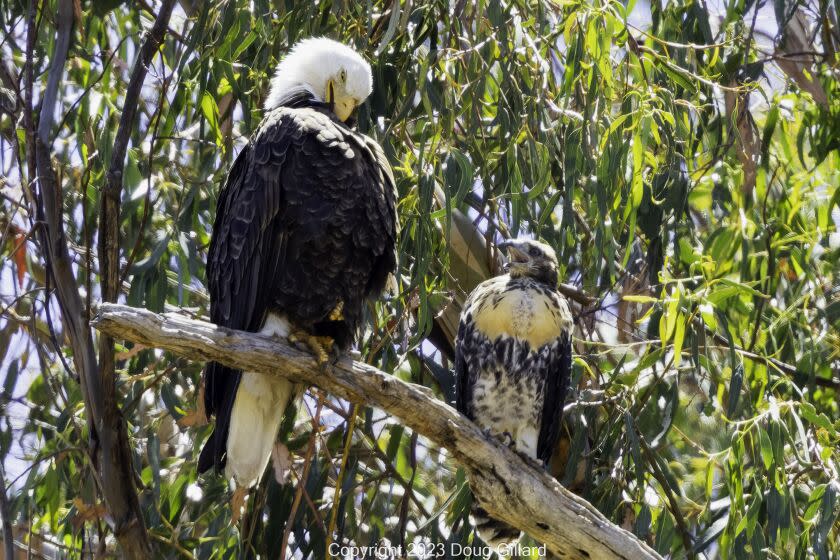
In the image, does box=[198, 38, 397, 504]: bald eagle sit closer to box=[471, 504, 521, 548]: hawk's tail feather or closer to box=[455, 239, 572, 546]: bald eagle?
box=[455, 239, 572, 546]: bald eagle

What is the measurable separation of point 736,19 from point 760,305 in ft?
3.25

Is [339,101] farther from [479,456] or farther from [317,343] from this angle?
[479,456]

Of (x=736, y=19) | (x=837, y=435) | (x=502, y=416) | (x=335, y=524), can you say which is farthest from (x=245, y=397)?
(x=736, y=19)

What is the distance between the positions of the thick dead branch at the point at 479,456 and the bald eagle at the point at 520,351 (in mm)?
717

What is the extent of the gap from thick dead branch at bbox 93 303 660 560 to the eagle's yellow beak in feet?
2.87

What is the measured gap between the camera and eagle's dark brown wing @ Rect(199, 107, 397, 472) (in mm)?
3049

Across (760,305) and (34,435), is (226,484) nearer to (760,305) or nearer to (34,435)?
(34,435)

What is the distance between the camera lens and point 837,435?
3.19 m

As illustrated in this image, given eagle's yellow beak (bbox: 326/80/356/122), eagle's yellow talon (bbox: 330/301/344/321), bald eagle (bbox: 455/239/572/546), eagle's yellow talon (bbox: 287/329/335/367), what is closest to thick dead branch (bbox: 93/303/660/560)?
eagle's yellow talon (bbox: 287/329/335/367)

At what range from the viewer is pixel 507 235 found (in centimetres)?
404

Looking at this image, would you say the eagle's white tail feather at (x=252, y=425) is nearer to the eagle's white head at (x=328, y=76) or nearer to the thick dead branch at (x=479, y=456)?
the thick dead branch at (x=479, y=456)

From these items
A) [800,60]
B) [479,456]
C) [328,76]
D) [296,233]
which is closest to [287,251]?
[296,233]

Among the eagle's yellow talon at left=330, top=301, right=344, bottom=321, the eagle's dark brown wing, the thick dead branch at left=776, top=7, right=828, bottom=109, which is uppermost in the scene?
the thick dead branch at left=776, top=7, right=828, bottom=109

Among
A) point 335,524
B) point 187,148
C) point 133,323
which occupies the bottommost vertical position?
point 335,524
